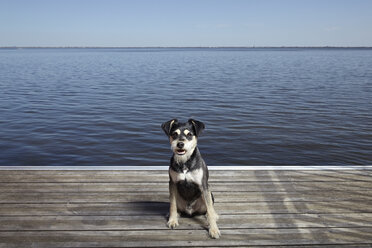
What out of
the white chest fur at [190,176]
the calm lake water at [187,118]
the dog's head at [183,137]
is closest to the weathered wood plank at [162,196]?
the white chest fur at [190,176]

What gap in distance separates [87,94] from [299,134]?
→ 1413 centimetres

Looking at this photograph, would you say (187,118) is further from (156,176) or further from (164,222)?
(164,222)

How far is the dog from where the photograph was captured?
403 centimetres

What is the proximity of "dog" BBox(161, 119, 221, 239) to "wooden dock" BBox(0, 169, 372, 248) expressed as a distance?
0.68 feet

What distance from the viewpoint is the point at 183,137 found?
4.00 meters

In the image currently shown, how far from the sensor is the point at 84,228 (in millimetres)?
4332

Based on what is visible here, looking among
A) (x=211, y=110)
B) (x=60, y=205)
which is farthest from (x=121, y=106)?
(x=60, y=205)

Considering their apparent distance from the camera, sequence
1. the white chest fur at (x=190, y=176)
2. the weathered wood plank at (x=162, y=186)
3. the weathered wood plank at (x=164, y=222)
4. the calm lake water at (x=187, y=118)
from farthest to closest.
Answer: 1. the calm lake water at (x=187, y=118)
2. the weathered wood plank at (x=162, y=186)
3. the weathered wood plank at (x=164, y=222)
4. the white chest fur at (x=190, y=176)

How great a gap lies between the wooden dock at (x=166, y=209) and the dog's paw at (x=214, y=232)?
63 mm

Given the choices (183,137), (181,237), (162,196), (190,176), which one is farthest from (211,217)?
(162,196)

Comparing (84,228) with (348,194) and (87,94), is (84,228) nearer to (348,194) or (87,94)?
(348,194)

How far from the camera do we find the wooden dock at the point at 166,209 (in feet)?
13.4

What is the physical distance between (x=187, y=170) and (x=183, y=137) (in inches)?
16.9

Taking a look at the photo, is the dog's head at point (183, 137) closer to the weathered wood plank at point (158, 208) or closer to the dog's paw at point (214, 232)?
the dog's paw at point (214, 232)
